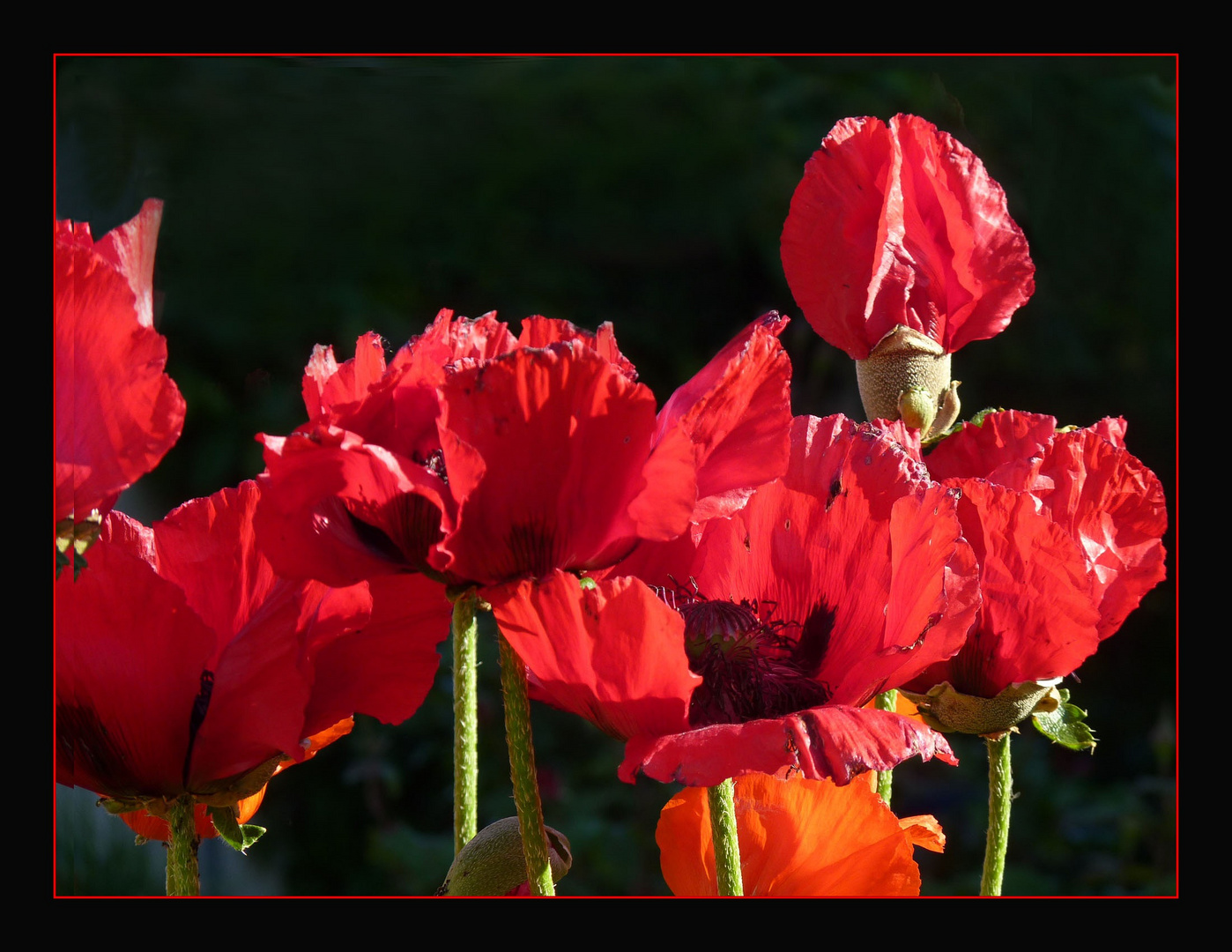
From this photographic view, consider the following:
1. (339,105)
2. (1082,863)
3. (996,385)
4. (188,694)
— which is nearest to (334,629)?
(188,694)

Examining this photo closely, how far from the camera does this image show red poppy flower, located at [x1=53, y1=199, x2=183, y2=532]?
1.13ft

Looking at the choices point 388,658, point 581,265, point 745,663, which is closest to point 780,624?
point 745,663

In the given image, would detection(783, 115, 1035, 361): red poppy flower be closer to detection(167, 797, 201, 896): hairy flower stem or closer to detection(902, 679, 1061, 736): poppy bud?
detection(902, 679, 1061, 736): poppy bud

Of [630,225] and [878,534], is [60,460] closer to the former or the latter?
[878,534]

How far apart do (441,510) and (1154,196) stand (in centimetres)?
97

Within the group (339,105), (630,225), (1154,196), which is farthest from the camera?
(630,225)

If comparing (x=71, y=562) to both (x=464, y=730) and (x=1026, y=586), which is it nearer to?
(x=464, y=730)

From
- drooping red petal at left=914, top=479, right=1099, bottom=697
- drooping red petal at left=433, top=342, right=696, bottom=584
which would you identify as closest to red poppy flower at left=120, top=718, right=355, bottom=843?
drooping red petal at left=433, top=342, right=696, bottom=584

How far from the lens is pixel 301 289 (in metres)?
1.76

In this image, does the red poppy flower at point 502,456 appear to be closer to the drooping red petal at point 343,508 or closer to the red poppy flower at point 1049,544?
the drooping red petal at point 343,508

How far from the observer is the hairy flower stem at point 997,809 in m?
0.50

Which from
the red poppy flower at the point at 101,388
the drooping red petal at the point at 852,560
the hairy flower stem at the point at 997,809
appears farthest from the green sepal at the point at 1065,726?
the red poppy flower at the point at 101,388

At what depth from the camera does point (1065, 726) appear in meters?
0.51

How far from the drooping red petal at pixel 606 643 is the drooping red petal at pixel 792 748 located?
2 centimetres
